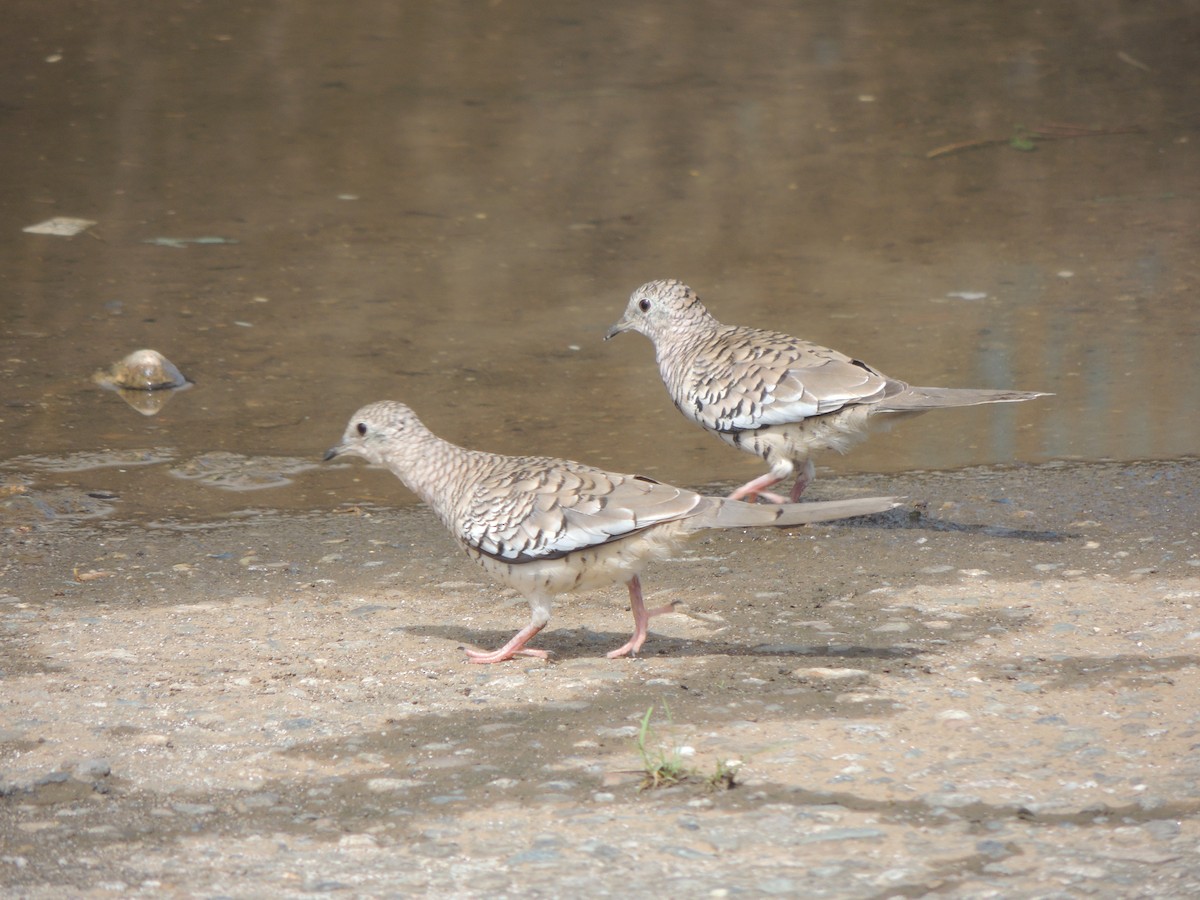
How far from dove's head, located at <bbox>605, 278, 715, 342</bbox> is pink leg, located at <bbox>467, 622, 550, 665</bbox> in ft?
7.71

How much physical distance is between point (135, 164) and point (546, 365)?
165 inches

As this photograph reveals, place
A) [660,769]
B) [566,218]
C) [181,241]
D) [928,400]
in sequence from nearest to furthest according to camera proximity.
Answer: [660,769]
[928,400]
[181,241]
[566,218]

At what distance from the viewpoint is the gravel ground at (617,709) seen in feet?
11.5

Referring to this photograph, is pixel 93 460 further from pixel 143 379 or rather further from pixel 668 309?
pixel 668 309

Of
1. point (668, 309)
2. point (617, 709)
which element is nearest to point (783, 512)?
point (617, 709)

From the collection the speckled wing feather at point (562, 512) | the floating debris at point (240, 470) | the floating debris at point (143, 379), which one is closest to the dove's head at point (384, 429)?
the speckled wing feather at point (562, 512)

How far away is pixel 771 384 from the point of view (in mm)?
6062

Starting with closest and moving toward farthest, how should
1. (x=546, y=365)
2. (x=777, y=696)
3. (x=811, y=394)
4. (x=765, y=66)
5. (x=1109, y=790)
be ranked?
(x=1109, y=790), (x=777, y=696), (x=811, y=394), (x=546, y=365), (x=765, y=66)

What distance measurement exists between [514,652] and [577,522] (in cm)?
47

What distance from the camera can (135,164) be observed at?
34.3 feet

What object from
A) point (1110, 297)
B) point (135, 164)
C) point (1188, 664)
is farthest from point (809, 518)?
point (135, 164)

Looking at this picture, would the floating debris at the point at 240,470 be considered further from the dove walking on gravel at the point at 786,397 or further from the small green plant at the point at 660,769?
the small green plant at the point at 660,769

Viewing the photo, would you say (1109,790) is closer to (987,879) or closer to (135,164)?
(987,879)

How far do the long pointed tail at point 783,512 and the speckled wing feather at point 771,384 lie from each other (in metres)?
1.28
